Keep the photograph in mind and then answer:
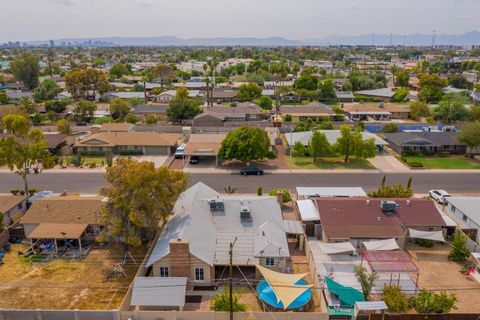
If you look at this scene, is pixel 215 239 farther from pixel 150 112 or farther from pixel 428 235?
pixel 150 112

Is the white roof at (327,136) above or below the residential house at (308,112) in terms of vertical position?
below

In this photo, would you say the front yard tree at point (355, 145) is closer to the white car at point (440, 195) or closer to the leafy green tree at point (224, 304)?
the white car at point (440, 195)

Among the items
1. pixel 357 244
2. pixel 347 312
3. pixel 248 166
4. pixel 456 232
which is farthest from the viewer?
pixel 248 166

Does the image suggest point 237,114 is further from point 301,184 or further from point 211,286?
point 211,286

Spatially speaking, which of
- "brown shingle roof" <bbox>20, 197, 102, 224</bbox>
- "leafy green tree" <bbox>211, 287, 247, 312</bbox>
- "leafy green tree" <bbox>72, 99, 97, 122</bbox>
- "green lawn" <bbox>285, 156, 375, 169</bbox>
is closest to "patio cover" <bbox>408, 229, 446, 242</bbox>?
"leafy green tree" <bbox>211, 287, 247, 312</bbox>

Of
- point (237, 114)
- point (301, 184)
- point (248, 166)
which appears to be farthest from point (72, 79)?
point (301, 184)

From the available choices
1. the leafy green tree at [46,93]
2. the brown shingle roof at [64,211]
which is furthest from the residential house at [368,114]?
the leafy green tree at [46,93]
